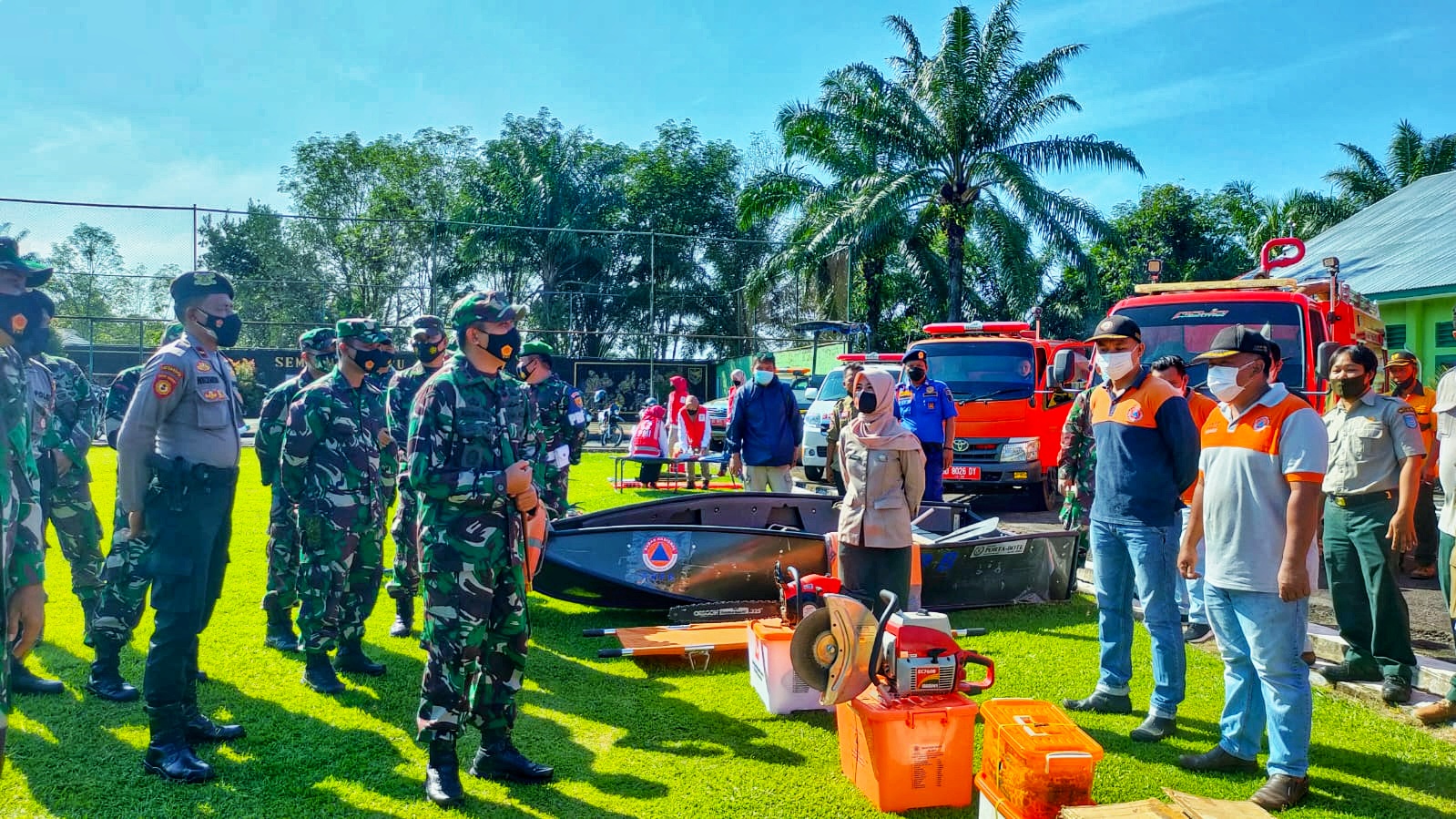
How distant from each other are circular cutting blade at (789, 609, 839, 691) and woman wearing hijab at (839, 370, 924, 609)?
85cm

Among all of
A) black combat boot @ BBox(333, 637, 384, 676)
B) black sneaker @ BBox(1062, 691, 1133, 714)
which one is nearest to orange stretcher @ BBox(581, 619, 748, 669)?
black combat boot @ BBox(333, 637, 384, 676)

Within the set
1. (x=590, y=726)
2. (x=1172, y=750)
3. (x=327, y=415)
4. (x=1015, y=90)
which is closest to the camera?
(x=1172, y=750)

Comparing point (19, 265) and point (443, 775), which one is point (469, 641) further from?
point (19, 265)

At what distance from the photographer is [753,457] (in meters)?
8.99

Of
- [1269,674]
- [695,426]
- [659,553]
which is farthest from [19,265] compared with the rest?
[695,426]

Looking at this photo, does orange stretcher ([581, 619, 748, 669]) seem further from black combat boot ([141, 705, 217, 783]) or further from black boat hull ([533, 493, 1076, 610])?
black combat boot ([141, 705, 217, 783])

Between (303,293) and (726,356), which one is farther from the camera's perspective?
(726,356)

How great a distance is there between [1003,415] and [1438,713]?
707 centimetres

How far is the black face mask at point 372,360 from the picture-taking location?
5273 millimetres

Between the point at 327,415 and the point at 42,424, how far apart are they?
5.45 ft

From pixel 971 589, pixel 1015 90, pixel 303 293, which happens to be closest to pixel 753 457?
pixel 971 589

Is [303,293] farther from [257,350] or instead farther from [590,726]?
[590,726]

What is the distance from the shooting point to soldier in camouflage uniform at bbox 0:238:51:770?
298 cm

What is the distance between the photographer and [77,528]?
6.07 metres
